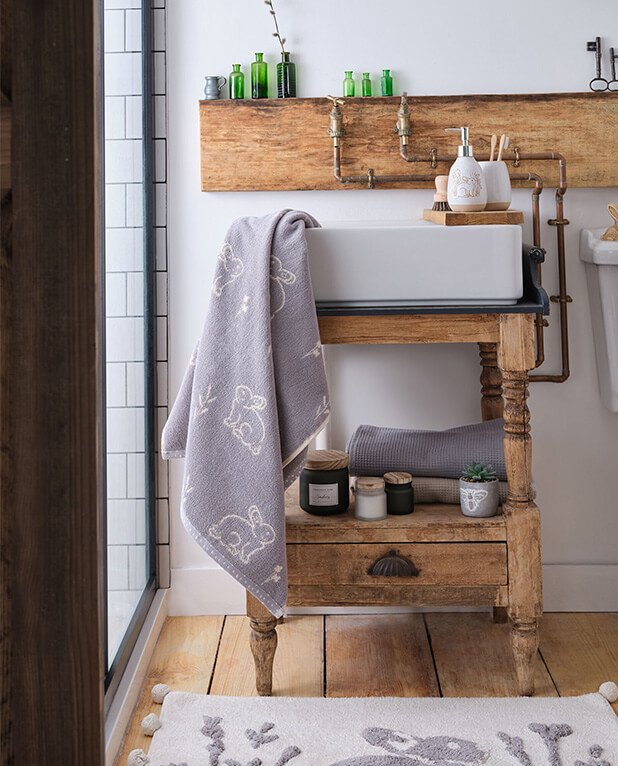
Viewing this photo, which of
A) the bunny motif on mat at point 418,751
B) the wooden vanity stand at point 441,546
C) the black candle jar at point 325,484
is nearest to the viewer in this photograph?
the bunny motif on mat at point 418,751

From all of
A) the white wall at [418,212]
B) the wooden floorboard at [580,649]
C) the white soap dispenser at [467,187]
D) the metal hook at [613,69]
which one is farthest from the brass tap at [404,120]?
the wooden floorboard at [580,649]

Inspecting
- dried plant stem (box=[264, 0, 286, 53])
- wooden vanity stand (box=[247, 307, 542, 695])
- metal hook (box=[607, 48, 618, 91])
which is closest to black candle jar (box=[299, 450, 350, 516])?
wooden vanity stand (box=[247, 307, 542, 695])

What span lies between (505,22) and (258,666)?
1617 millimetres

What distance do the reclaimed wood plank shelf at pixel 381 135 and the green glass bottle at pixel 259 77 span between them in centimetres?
3

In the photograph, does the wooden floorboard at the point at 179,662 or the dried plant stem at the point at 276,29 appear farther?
the dried plant stem at the point at 276,29

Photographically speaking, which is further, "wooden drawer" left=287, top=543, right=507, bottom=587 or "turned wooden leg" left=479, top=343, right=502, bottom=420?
"turned wooden leg" left=479, top=343, right=502, bottom=420

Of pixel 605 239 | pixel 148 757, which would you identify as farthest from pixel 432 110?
pixel 148 757

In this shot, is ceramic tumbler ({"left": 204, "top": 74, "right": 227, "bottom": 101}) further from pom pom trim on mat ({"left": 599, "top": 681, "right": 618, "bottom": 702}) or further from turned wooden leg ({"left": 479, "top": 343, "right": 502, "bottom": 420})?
pom pom trim on mat ({"left": 599, "top": 681, "right": 618, "bottom": 702})

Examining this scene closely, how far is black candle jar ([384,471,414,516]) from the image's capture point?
198 cm

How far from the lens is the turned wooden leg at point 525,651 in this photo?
1925mm

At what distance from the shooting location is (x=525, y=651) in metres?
1.93

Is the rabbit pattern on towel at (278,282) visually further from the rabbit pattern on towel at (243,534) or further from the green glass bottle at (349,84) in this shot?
the green glass bottle at (349,84)

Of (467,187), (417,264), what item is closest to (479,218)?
(467,187)

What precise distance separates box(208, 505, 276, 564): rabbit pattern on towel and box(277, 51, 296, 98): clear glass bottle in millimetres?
1089
